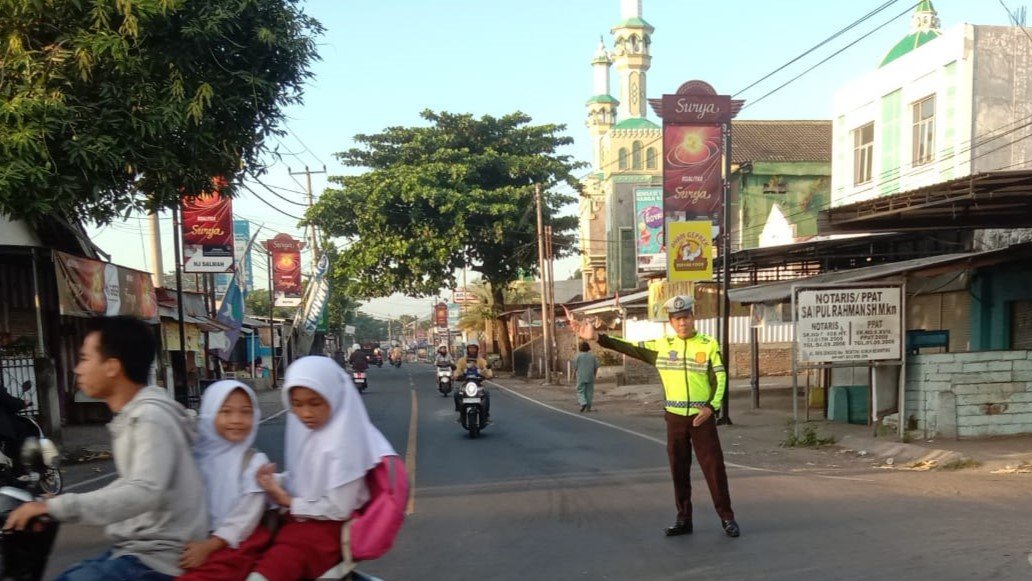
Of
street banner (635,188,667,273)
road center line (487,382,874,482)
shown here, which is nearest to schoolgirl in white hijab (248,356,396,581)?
road center line (487,382,874,482)

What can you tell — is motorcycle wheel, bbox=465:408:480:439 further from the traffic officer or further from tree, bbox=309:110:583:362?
tree, bbox=309:110:583:362

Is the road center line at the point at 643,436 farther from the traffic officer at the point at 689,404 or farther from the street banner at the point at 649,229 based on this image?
the street banner at the point at 649,229

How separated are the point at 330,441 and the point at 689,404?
171 inches

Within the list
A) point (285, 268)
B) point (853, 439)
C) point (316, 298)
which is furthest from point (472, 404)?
point (285, 268)

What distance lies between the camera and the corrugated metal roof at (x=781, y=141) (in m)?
38.5

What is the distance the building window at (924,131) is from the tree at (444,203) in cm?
2167

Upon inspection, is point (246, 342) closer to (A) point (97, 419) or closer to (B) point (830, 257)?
(A) point (97, 419)

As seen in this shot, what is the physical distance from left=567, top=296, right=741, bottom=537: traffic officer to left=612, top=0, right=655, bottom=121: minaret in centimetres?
6713

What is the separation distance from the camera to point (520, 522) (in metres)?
8.20

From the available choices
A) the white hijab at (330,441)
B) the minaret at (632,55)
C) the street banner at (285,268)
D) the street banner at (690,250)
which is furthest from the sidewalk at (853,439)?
the minaret at (632,55)

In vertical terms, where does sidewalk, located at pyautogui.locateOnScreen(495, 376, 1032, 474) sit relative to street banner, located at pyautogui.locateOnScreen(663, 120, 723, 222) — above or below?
below

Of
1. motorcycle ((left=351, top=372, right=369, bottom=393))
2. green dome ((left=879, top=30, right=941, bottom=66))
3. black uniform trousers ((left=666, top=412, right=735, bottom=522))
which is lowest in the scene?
motorcycle ((left=351, top=372, right=369, bottom=393))

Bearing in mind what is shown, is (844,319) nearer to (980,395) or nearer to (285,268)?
(980,395)

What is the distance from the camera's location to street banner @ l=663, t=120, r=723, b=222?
1958 cm
